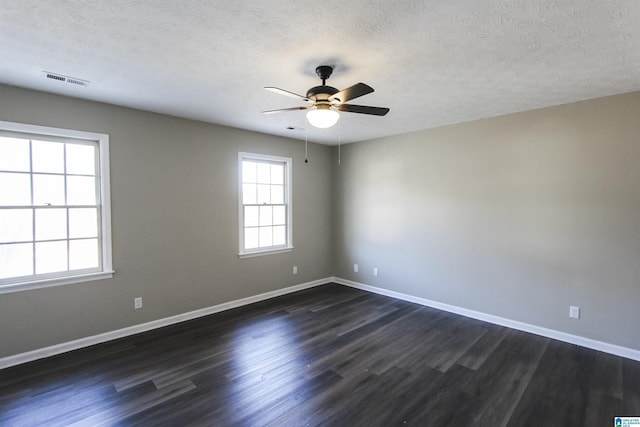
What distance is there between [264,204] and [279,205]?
1.02 feet

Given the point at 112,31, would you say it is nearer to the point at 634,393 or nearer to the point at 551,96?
the point at 551,96

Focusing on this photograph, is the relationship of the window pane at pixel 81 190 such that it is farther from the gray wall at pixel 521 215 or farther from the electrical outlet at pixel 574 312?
the electrical outlet at pixel 574 312

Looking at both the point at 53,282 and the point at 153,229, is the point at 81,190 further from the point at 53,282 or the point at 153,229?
the point at 53,282

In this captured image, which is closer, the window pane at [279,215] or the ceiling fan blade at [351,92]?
the ceiling fan blade at [351,92]

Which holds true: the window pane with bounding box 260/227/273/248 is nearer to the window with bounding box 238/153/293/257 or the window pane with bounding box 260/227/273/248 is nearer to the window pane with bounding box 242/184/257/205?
the window with bounding box 238/153/293/257

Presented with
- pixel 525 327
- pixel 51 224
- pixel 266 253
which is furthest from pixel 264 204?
pixel 525 327

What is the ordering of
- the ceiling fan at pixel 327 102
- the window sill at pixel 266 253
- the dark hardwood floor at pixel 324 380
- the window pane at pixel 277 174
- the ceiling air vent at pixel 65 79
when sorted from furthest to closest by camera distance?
the window pane at pixel 277 174
the window sill at pixel 266 253
the ceiling air vent at pixel 65 79
the ceiling fan at pixel 327 102
the dark hardwood floor at pixel 324 380

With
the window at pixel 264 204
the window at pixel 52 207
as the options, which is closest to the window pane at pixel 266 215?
the window at pixel 264 204

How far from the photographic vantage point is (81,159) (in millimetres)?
3219

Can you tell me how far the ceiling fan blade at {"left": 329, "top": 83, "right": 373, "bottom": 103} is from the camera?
208cm

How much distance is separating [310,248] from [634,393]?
416 centimetres

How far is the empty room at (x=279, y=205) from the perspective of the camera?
2037mm

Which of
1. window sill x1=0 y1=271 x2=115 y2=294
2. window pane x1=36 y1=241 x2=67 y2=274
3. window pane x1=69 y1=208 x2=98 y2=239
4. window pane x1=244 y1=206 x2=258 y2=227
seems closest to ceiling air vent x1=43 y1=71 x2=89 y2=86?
window pane x1=69 y1=208 x2=98 y2=239

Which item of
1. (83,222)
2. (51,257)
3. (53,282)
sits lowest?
(53,282)
